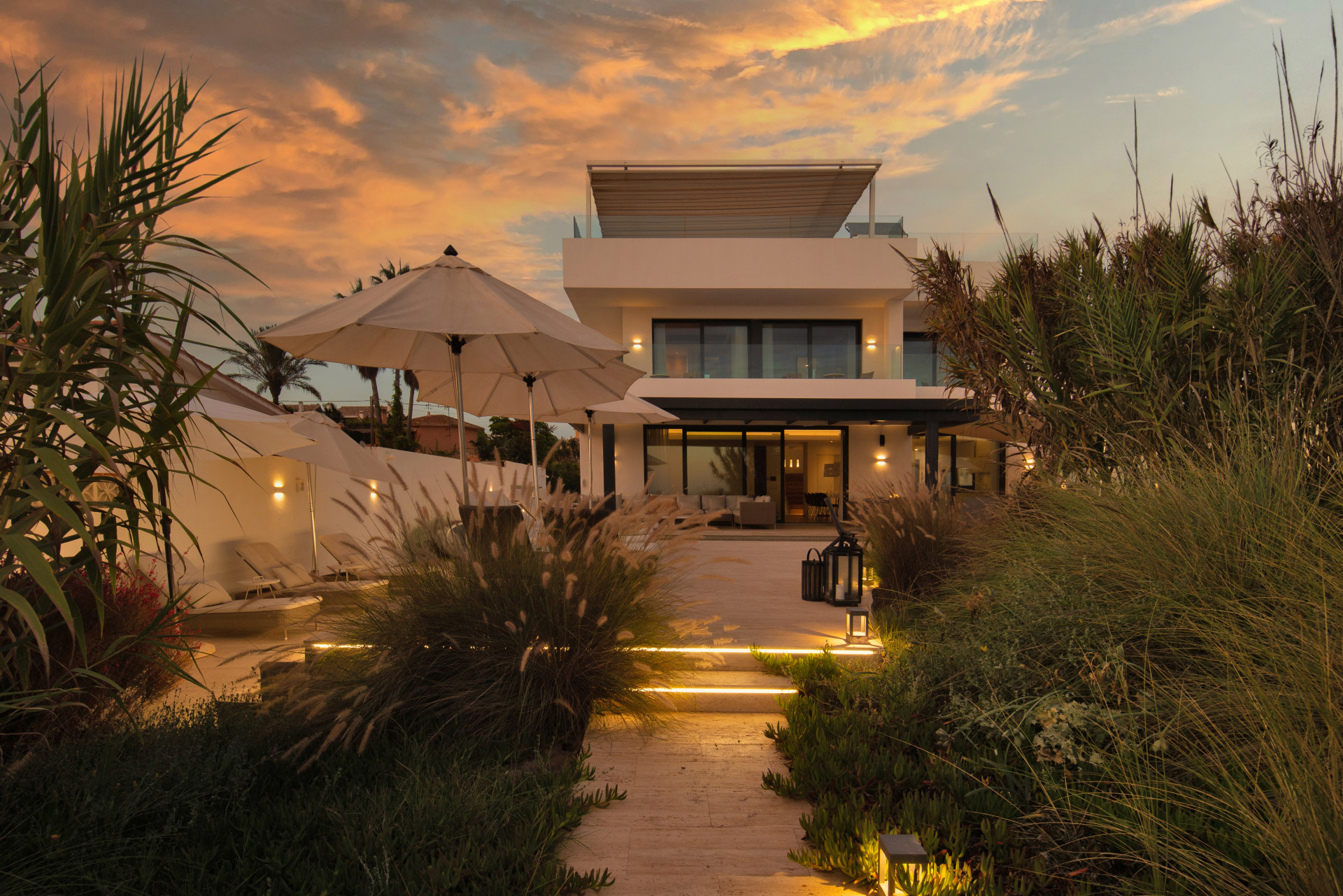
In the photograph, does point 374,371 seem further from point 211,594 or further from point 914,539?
point 914,539

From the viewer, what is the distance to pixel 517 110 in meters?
12.5

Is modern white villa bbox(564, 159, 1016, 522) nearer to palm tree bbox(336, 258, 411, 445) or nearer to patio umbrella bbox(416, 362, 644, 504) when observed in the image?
patio umbrella bbox(416, 362, 644, 504)

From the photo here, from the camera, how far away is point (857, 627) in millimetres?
4465

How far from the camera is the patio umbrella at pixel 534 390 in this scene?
636cm

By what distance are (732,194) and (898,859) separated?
1743 centimetres

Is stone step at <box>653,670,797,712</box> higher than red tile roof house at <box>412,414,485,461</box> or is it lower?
lower

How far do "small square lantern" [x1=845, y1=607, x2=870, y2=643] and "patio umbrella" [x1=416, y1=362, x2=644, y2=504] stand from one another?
279cm

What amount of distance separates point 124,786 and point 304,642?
0.78 metres

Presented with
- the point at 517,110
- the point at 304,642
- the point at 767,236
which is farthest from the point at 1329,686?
the point at 767,236

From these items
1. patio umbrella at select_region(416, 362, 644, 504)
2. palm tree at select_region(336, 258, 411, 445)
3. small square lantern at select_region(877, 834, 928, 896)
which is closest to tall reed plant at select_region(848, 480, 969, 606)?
patio umbrella at select_region(416, 362, 644, 504)

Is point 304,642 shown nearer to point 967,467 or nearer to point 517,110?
point 517,110

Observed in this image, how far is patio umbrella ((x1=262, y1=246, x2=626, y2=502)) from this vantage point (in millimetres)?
3742

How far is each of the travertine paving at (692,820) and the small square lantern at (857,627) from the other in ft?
3.59

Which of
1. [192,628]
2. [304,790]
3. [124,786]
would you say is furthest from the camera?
[192,628]
